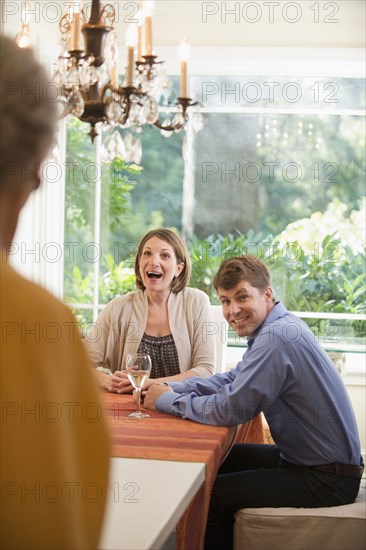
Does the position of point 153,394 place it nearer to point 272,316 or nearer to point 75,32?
point 272,316

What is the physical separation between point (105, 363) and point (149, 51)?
54.0 inches

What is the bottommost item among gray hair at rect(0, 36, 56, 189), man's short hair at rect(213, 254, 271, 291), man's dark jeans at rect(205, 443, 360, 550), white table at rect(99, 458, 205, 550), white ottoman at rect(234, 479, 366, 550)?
white ottoman at rect(234, 479, 366, 550)

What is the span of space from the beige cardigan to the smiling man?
26.9 inches

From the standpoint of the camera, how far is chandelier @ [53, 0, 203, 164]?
2.74 metres

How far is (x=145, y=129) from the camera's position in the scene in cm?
538

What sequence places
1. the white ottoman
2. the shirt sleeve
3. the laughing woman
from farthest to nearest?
the laughing woman → the shirt sleeve → the white ottoman

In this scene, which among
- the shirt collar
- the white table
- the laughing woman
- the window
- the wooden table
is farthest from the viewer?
the window

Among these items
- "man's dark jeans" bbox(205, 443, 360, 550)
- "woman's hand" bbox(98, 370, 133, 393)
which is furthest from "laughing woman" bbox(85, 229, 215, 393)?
"man's dark jeans" bbox(205, 443, 360, 550)

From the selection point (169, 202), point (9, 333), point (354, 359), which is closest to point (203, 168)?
point (169, 202)

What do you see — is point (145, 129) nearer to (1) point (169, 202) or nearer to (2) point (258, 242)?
(1) point (169, 202)

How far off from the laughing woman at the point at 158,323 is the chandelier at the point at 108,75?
704mm

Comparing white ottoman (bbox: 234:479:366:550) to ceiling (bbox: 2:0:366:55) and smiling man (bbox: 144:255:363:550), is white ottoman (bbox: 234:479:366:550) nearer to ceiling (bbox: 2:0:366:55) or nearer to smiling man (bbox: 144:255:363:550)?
smiling man (bbox: 144:255:363:550)

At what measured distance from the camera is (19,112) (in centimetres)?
94

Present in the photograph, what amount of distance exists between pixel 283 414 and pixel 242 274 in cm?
48
